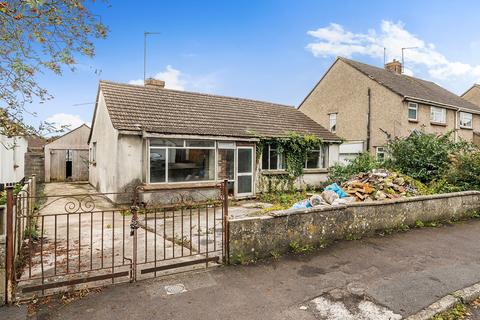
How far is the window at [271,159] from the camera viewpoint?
14712 mm

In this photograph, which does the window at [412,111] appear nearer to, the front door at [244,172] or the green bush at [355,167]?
the green bush at [355,167]

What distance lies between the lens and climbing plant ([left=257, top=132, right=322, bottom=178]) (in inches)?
586

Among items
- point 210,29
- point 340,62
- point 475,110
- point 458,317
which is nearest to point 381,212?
point 458,317

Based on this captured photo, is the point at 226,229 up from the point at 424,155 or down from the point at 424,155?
down

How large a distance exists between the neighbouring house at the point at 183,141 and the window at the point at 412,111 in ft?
22.7

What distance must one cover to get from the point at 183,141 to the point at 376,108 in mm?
14759

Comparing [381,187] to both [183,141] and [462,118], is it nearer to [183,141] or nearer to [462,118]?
[183,141]

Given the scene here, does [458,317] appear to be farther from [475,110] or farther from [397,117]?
[475,110]

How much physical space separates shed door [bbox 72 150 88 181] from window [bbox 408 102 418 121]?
70.4ft

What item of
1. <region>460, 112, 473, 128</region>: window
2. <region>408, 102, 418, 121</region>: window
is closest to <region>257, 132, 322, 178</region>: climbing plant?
<region>408, 102, 418, 121</region>: window

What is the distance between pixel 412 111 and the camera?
20406mm

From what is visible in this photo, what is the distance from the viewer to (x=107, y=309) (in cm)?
380

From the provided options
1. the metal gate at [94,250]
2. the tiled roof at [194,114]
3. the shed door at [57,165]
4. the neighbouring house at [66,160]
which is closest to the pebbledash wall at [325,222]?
the metal gate at [94,250]

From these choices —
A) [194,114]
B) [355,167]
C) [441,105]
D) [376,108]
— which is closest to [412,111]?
[376,108]
